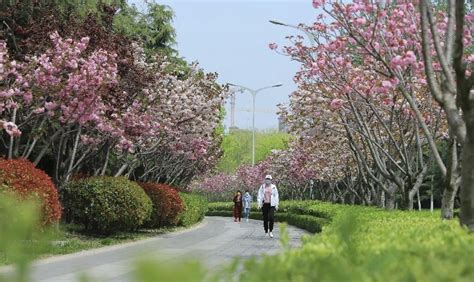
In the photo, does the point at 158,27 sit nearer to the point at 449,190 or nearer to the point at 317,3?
the point at 317,3

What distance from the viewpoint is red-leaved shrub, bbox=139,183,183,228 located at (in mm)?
23953

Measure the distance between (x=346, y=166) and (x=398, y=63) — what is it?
23.6 meters

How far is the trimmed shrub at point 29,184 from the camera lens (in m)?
14.1

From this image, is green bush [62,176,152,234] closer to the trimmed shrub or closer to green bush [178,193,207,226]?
the trimmed shrub

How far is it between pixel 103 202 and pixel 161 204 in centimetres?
544

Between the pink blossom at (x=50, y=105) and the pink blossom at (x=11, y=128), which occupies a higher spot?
the pink blossom at (x=50, y=105)

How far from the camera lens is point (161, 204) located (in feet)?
79.0

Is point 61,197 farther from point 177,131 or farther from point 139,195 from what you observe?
point 177,131

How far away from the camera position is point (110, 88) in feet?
59.2

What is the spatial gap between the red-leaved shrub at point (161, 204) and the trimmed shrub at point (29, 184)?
8798mm

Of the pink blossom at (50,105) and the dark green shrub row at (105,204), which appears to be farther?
the dark green shrub row at (105,204)

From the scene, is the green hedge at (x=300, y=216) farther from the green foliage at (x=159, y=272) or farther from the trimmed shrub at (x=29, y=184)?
the green foliage at (x=159, y=272)

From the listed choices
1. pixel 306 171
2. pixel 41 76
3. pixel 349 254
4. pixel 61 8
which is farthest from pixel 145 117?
pixel 306 171

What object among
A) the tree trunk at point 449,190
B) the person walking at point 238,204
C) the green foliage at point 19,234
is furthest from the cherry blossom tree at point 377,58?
the person walking at point 238,204
